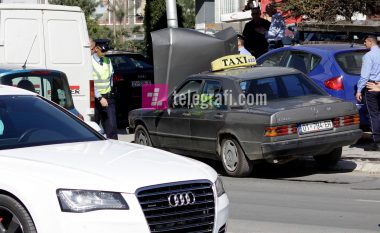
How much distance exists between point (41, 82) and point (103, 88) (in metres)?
2.82

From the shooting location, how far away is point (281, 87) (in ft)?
41.4

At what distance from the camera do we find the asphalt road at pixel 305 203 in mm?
8641

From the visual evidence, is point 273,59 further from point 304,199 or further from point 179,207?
point 179,207

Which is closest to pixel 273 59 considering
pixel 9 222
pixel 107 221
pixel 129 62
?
pixel 129 62

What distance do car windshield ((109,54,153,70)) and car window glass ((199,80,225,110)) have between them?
7.43 m

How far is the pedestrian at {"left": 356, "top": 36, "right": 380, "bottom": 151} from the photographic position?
13453 mm

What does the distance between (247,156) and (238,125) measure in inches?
18.5

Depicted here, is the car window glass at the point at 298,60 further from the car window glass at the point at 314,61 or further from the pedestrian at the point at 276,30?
the pedestrian at the point at 276,30

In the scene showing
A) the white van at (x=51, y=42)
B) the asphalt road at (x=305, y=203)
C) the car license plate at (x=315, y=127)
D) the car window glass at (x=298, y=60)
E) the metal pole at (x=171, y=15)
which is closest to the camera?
the asphalt road at (x=305, y=203)

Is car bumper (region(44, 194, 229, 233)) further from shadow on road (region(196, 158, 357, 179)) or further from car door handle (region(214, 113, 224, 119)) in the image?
shadow on road (region(196, 158, 357, 179))

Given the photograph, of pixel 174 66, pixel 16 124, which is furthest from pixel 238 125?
pixel 16 124

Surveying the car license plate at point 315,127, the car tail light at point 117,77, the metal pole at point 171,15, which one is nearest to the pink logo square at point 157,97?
the metal pole at point 171,15

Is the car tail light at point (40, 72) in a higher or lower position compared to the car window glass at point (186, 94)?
higher

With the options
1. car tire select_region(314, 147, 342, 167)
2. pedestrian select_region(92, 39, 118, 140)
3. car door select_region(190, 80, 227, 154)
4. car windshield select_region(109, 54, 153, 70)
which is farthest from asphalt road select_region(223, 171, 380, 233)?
car windshield select_region(109, 54, 153, 70)
